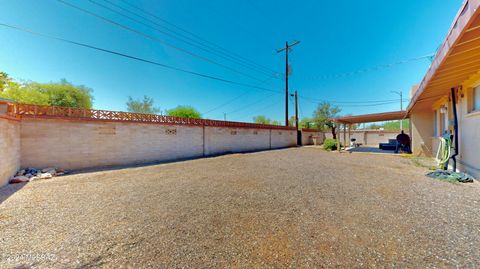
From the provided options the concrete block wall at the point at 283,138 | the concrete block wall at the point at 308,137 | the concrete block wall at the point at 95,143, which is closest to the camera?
the concrete block wall at the point at 95,143

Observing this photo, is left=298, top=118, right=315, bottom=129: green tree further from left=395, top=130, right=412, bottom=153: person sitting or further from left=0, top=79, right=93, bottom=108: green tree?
left=0, top=79, right=93, bottom=108: green tree

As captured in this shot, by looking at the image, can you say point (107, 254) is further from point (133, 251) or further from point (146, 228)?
→ point (146, 228)

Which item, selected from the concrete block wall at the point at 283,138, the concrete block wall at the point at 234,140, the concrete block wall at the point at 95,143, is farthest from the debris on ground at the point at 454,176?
the concrete block wall at the point at 283,138

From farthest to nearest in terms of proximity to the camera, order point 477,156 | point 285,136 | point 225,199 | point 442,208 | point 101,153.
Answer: point 285,136 < point 101,153 < point 477,156 < point 225,199 < point 442,208

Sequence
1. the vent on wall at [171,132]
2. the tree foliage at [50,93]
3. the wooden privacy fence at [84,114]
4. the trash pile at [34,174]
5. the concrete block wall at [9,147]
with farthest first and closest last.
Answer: the tree foliage at [50,93], the vent on wall at [171,132], the wooden privacy fence at [84,114], the trash pile at [34,174], the concrete block wall at [9,147]

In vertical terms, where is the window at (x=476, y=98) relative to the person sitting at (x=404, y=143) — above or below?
above

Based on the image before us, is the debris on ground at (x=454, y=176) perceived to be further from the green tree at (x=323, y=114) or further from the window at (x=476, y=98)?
the green tree at (x=323, y=114)

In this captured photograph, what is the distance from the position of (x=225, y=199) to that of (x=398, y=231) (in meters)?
2.75

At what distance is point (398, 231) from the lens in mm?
2205

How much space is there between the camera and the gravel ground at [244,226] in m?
1.74

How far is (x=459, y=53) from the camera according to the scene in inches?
127

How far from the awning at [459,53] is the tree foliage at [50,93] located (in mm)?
24731

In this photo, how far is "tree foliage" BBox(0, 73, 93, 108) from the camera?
568 inches

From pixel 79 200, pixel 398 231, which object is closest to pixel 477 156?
pixel 398 231
